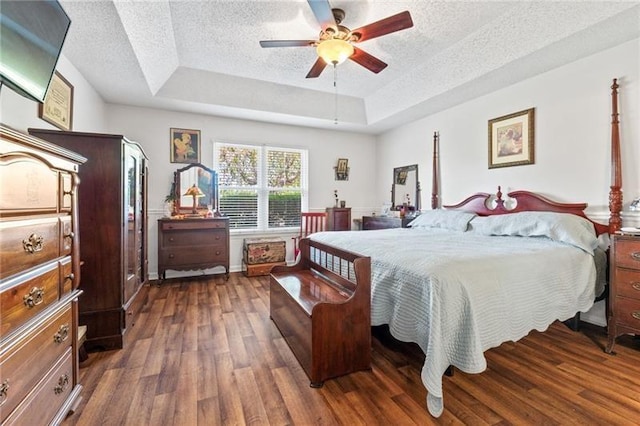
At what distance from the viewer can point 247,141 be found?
482cm

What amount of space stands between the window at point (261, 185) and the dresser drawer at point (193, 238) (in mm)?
538

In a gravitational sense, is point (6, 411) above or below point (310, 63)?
below

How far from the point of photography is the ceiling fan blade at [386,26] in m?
2.13

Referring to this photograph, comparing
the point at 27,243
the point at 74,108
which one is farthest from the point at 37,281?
the point at 74,108

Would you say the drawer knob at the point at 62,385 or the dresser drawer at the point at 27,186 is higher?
the dresser drawer at the point at 27,186

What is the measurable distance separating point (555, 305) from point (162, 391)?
2682 mm

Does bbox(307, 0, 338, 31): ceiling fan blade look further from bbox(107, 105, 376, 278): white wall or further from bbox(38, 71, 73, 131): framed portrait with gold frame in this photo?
bbox(107, 105, 376, 278): white wall

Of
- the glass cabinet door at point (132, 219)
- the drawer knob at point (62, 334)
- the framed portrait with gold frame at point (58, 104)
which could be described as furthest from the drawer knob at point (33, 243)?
the framed portrait with gold frame at point (58, 104)

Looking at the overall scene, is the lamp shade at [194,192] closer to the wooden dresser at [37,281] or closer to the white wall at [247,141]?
the white wall at [247,141]

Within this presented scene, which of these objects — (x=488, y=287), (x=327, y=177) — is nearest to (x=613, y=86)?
(x=488, y=287)

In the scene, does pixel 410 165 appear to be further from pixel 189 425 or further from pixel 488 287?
pixel 189 425

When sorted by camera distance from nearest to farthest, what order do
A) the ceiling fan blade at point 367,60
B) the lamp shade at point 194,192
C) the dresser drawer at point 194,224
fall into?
the ceiling fan blade at point 367,60 → the dresser drawer at point 194,224 → the lamp shade at point 194,192

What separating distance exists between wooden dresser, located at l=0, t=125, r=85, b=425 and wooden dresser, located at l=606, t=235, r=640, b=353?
348 centimetres

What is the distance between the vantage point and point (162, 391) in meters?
1.74
